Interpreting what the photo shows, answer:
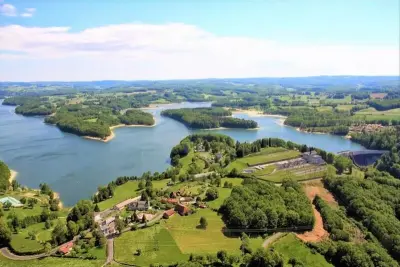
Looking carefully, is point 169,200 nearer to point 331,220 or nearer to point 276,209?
point 276,209

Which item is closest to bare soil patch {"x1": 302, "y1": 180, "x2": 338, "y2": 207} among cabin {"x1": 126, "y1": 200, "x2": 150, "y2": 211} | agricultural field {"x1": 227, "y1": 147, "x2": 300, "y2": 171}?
agricultural field {"x1": 227, "y1": 147, "x2": 300, "y2": 171}

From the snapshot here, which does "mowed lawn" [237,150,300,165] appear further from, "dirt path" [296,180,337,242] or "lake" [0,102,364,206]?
"lake" [0,102,364,206]

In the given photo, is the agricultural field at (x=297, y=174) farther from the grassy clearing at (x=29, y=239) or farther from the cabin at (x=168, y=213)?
the grassy clearing at (x=29, y=239)

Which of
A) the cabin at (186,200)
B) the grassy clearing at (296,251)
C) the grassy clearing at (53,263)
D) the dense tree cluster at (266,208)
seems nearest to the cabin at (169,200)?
the cabin at (186,200)

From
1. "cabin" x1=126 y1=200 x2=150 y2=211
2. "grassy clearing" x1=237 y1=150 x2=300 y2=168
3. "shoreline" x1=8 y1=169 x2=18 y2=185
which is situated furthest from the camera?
"grassy clearing" x1=237 y1=150 x2=300 y2=168

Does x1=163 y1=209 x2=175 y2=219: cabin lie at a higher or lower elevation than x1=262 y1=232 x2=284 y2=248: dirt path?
higher

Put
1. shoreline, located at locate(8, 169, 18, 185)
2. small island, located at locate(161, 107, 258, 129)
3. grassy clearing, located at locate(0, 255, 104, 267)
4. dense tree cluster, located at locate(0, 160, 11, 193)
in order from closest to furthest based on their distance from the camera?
grassy clearing, located at locate(0, 255, 104, 267)
dense tree cluster, located at locate(0, 160, 11, 193)
shoreline, located at locate(8, 169, 18, 185)
small island, located at locate(161, 107, 258, 129)
